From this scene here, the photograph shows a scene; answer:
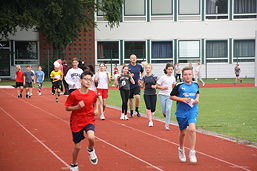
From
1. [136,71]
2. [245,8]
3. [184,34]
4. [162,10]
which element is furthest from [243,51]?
[136,71]

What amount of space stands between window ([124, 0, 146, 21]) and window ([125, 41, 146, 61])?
2.34 meters

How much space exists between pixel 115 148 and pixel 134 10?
40.9 metres

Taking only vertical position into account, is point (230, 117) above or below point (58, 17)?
below

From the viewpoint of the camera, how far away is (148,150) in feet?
36.2

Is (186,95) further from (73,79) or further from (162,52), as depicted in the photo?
(162,52)

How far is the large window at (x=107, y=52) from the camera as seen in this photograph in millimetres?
50594

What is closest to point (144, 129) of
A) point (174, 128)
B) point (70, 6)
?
point (174, 128)

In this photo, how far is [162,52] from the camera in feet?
169

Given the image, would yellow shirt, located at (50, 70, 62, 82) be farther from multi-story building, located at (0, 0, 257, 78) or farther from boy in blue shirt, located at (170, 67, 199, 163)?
multi-story building, located at (0, 0, 257, 78)

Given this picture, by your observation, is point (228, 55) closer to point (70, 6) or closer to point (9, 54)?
point (70, 6)

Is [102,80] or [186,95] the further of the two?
[102,80]

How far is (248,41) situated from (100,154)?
143ft

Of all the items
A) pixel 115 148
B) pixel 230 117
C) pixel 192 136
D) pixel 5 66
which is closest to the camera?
pixel 192 136

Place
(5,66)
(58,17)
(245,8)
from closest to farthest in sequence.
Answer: (58,17)
(5,66)
(245,8)
